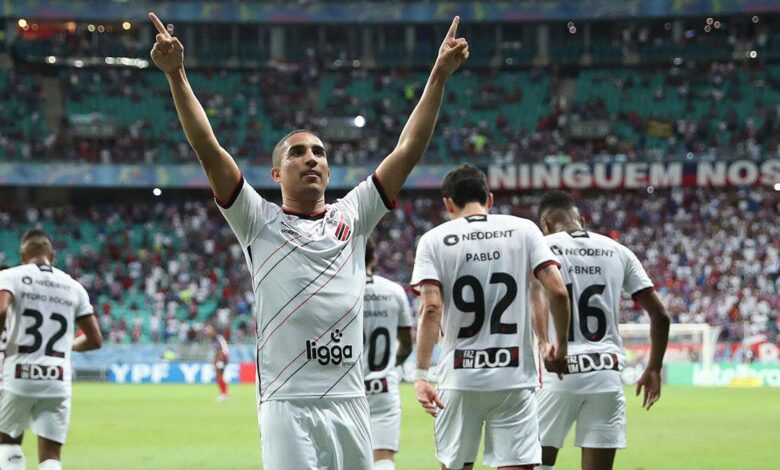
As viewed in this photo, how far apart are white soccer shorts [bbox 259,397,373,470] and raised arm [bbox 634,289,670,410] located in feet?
11.2

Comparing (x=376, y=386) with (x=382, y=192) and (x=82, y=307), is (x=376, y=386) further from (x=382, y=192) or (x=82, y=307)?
(x=382, y=192)

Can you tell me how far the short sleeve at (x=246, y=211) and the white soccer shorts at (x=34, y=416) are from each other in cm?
477

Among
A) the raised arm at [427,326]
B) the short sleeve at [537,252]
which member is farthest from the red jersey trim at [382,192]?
the short sleeve at [537,252]

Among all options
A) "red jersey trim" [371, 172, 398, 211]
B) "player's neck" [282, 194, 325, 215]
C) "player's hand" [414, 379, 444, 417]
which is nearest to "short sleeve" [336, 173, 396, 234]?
"red jersey trim" [371, 172, 398, 211]

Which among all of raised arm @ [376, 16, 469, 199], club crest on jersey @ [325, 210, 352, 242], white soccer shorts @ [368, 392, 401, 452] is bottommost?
white soccer shorts @ [368, 392, 401, 452]

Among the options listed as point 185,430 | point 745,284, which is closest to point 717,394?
point 745,284

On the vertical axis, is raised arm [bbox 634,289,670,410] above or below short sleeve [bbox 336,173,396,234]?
below

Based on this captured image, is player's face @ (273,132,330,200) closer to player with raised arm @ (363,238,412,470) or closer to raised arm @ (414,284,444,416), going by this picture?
raised arm @ (414,284,444,416)

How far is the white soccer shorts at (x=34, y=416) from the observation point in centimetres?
915

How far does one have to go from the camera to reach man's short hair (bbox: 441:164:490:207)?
7234 millimetres

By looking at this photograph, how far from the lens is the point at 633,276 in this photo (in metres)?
8.05

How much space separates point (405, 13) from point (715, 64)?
15.3 meters

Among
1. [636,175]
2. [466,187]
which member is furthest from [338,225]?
[636,175]

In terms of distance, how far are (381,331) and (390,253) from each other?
114 feet
